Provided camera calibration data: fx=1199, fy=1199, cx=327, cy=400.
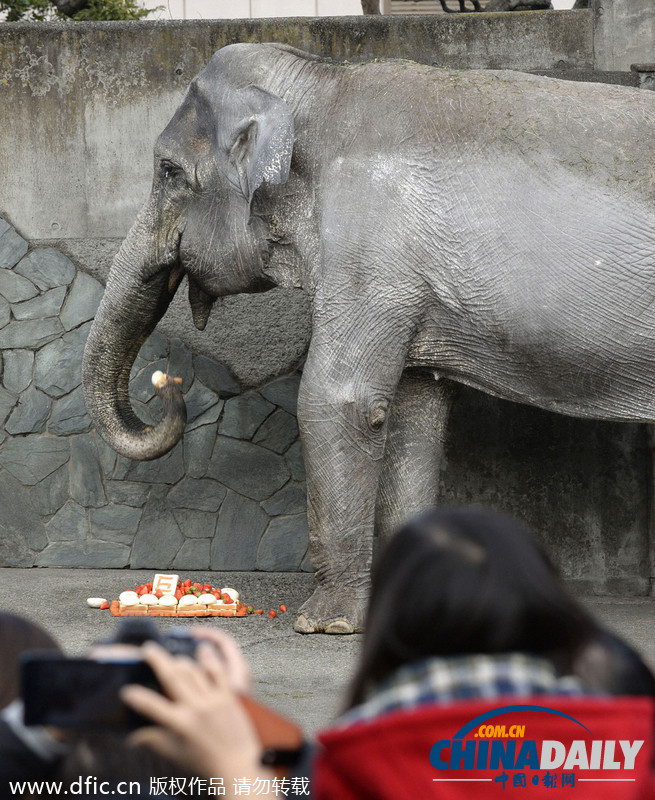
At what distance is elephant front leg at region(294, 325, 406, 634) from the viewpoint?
4.98 m

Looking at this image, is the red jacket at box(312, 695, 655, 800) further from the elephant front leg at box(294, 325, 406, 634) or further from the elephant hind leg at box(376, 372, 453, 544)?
the elephant hind leg at box(376, 372, 453, 544)

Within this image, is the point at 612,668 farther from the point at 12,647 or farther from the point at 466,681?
the point at 12,647

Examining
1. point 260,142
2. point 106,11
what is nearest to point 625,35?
point 260,142

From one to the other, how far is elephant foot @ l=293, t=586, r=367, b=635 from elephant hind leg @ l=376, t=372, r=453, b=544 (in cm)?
61

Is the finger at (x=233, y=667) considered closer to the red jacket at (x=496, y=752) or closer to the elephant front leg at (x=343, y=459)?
the red jacket at (x=496, y=752)

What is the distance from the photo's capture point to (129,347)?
5758mm

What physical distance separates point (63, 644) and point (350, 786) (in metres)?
3.60

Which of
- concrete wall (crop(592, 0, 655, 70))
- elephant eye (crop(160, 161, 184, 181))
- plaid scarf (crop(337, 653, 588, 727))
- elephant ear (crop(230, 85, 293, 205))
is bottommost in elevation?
plaid scarf (crop(337, 653, 588, 727))

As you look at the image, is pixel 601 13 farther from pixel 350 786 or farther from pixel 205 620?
pixel 350 786

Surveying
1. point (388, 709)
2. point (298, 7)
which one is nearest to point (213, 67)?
point (388, 709)

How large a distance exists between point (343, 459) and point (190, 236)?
1.31m

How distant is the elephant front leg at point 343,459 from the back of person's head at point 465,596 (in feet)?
11.5

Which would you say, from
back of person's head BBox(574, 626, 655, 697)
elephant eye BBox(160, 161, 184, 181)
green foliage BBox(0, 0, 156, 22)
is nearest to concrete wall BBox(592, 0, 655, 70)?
elephant eye BBox(160, 161, 184, 181)

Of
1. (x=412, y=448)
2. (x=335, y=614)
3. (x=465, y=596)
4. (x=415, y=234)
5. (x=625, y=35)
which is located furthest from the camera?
(x=625, y=35)
